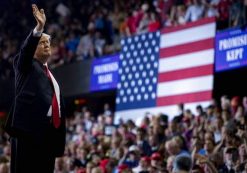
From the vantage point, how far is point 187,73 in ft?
45.0

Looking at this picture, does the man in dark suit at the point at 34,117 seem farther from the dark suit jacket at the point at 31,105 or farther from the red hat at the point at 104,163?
the red hat at the point at 104,163

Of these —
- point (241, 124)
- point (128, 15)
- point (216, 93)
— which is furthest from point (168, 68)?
point (241, 124)

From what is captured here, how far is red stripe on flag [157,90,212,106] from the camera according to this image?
13.1 metres

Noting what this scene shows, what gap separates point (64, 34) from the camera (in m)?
18.6

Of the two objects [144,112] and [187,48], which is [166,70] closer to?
[187,48]

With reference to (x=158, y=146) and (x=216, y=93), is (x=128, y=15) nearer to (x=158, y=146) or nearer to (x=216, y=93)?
(x=216, y=93)

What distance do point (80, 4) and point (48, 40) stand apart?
1443 centimetres

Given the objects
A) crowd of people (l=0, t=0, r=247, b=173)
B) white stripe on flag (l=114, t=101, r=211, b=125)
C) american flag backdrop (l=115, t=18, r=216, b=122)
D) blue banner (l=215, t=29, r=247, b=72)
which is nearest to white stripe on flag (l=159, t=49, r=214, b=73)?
american flag backdrop (l=115, t=18, r=216, b=122)

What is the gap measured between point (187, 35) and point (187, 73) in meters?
0.73

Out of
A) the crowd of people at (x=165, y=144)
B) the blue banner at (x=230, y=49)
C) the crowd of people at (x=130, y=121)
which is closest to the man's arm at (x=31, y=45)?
the crowd of people at (x=130, y=121)

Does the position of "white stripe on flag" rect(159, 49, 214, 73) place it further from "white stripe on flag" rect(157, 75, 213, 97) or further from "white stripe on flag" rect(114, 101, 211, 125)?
"white stripe on flag" rect(114, 101, 211, 125)

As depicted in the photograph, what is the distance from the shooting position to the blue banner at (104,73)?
15445 mm

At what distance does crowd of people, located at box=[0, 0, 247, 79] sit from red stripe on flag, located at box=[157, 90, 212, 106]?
1275 millimetres

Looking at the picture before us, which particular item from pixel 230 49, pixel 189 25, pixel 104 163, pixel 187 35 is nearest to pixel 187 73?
pixel 187 35
